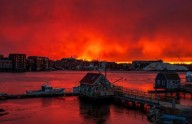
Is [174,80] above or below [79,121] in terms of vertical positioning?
above

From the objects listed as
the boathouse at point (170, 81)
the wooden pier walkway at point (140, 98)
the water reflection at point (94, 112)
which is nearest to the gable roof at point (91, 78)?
the wooden pier walkway at point (140, 98)

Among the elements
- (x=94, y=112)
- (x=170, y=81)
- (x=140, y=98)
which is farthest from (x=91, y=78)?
(x=170, y=81)

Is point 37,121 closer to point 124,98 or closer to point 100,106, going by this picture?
point 100,106

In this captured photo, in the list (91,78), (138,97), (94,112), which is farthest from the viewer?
(91,78)

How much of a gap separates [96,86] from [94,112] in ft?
47.9

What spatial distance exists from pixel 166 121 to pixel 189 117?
306 cm

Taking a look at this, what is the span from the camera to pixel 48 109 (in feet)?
178

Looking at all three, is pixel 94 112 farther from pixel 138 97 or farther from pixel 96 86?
pixel 96 86

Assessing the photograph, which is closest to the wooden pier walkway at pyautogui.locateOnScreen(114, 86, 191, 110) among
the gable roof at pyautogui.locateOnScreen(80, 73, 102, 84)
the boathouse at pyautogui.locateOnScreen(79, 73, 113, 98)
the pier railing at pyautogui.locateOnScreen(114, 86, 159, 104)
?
the pier railing at pyautogui.locateOnScreen(114, 86, 159, 104)

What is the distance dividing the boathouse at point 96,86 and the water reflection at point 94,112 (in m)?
3.68

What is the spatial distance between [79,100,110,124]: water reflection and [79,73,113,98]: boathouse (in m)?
3.68

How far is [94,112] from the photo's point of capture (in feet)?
167

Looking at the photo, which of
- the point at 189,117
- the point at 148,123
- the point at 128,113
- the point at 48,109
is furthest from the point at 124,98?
the point at 189,117

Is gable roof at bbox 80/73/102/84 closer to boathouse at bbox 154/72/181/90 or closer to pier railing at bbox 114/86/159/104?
pier railing at bbox 114/86/159/104
